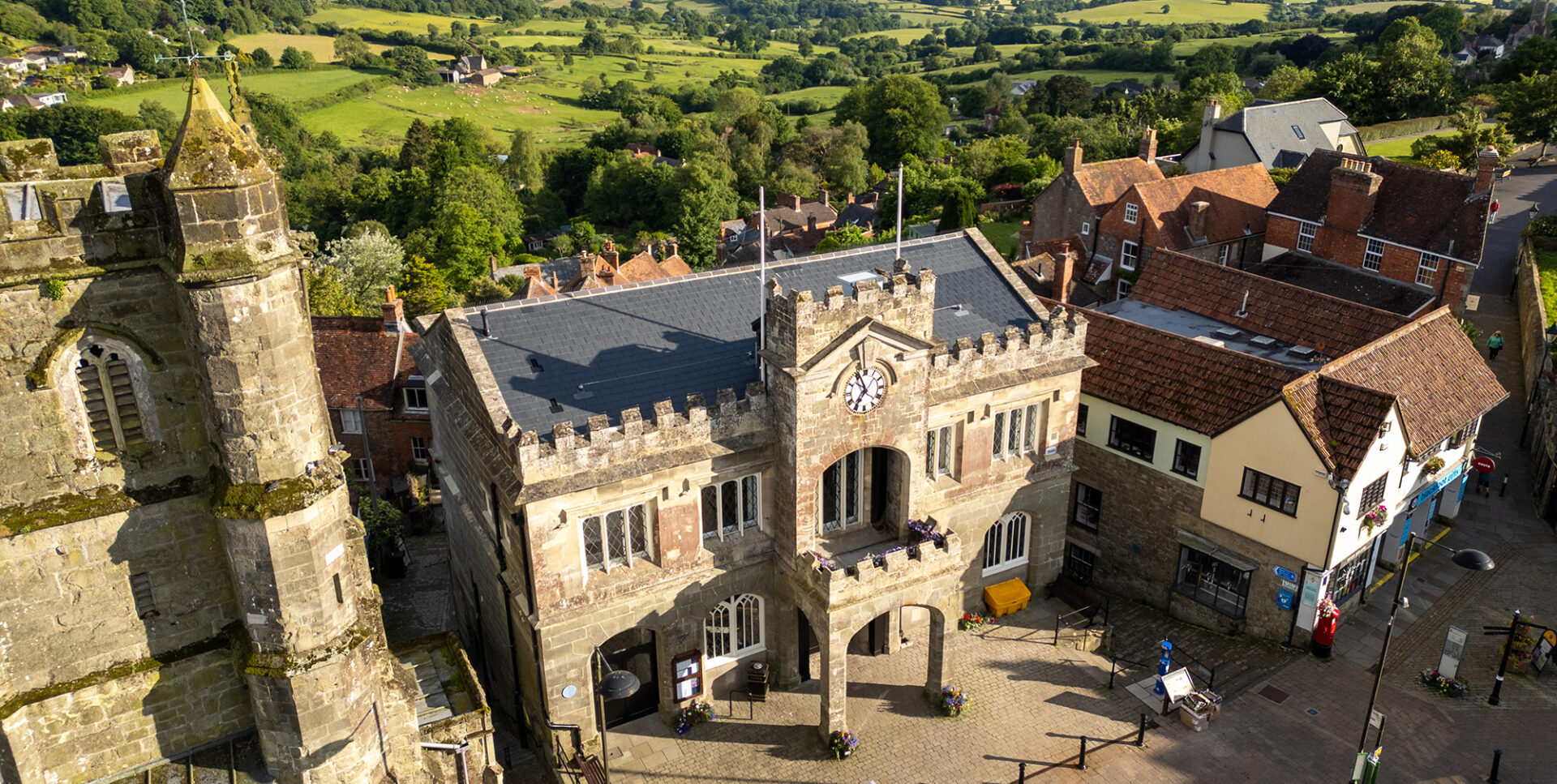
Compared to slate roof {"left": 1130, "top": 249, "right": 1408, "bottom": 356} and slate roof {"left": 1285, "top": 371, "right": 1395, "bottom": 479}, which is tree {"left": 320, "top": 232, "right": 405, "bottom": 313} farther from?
slate roof {"left": 1285, "top": 371, "right": 1395, "bottom": 479}

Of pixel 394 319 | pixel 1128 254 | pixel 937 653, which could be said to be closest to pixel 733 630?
pixel 937 653

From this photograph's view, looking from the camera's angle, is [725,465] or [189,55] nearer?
[189,55]

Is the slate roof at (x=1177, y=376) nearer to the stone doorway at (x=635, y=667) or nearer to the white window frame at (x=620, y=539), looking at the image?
the white window frame at (x=620, y=539)

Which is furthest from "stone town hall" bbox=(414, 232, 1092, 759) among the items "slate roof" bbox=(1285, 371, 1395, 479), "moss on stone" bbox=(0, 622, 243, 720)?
"moss on stone" bbox=(0, 622, 243, 720)

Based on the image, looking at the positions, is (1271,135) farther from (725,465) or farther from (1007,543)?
(725,465)

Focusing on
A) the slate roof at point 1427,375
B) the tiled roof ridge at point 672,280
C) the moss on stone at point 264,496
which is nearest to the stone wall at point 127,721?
the moss on stone at point 264,496

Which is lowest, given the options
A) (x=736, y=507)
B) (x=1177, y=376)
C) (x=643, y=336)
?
(x=736, y=507)

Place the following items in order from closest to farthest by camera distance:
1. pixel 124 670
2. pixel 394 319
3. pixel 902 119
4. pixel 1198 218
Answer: pixel 124 670 → pixel 394 319 → pixel 1198 218 → pixel 902 119
